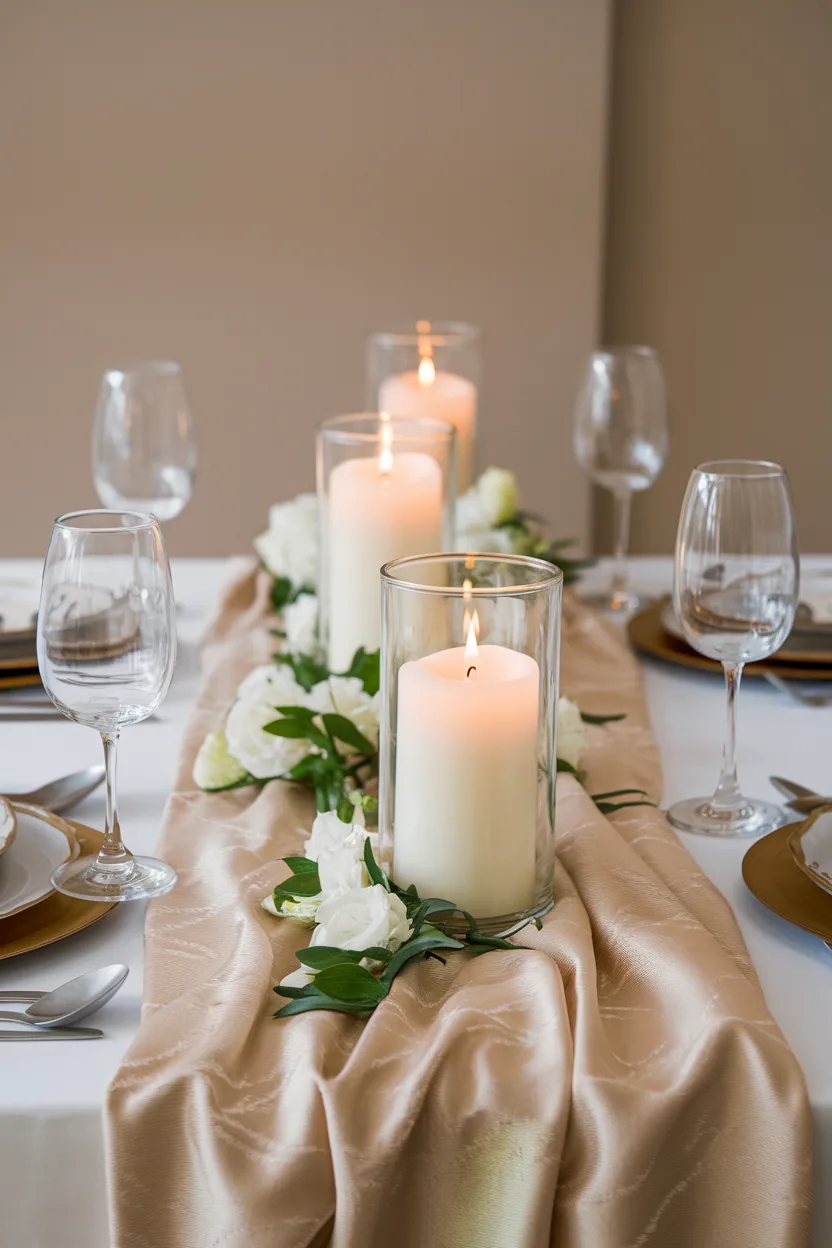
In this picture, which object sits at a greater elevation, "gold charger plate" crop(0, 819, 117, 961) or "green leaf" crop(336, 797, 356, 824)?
"green leaf" crop(336, 797, 356, 824)

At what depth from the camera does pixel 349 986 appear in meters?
0.71

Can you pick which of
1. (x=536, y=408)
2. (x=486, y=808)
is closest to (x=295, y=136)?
(x=536, y=408)

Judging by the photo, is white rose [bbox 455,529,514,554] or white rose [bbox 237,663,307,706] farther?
white rose [bbox 455,529,514,554]

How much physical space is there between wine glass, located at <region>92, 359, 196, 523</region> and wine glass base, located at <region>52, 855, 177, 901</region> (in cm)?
74

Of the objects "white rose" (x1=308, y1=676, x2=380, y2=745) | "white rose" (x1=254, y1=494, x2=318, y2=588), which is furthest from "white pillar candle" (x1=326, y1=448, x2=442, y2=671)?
"white rose" (x1=254, y1=494, x2=318, y2=588)

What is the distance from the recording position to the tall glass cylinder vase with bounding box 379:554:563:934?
78cm

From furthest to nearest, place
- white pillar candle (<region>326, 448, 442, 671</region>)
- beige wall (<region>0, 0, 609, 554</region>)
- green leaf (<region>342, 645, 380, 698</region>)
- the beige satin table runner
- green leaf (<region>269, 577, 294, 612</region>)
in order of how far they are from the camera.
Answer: beige wall (<region>0, 0, 609, 554</region>) < green leaf (<region>269, 577, 294, 612</region>) < white pillar candle (<region>326, 448, 442, 671</region>) < green leaf (<region>342, 645, 380, 698</region>) < the beige satin table runner

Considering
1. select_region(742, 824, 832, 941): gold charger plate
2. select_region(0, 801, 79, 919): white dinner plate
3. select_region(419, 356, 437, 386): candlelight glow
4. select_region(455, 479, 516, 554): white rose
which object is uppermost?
select_region(419, 356, 437, 386): candlelight glow

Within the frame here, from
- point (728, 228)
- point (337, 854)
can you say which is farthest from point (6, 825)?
point (728, 228)

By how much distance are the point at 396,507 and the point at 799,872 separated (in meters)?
0.53

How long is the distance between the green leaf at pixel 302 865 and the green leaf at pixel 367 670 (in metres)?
0.26

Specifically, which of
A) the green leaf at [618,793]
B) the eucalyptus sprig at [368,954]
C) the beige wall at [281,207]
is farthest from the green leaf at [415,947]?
the beige wall at [281,207]

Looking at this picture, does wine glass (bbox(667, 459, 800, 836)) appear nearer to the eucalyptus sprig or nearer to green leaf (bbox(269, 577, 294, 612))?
the eucalyptus sprig

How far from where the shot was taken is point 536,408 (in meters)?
3.65
